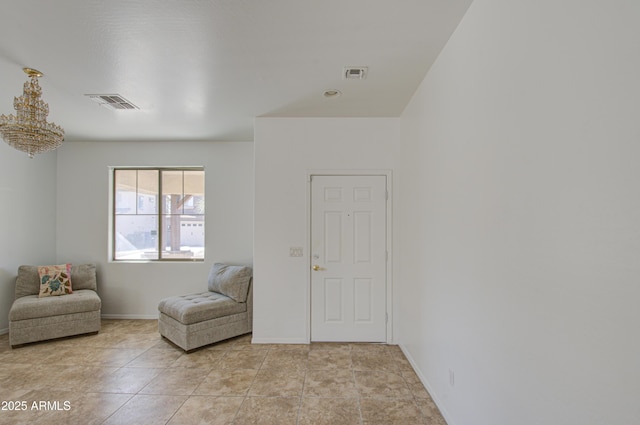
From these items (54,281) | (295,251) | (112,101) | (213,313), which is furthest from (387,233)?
(54,281)

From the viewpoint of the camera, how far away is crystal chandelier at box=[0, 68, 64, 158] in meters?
2.49

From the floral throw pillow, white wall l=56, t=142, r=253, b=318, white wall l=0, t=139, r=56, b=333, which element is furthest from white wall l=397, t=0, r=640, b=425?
white wall l=0, t=139, r=56, b=333

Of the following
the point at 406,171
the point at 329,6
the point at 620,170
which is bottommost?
the point at 620,170

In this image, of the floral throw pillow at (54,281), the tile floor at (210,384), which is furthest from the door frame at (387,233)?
the floral throw pillow at (54,281)

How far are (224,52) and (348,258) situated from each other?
2.44 metres

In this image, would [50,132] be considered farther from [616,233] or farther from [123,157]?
[616,233]

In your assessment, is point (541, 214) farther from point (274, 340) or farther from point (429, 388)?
point (274, 340)

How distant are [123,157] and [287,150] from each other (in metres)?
2.88

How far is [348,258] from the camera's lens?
3.63m

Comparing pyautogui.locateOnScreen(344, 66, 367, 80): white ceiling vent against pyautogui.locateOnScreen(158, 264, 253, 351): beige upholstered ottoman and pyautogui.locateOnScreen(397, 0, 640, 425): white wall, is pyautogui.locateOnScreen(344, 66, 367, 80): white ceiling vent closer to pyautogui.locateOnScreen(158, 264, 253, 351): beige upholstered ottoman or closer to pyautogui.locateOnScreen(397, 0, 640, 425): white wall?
pyautogui.locateOnScreen(397, 0, 640, 425): white wall

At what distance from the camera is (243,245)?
468 centimetres

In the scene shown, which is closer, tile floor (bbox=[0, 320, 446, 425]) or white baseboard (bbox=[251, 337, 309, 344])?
tile floor (bbox=[0, 320, 446, 425])

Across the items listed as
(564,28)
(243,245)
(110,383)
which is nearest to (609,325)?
(564,28)

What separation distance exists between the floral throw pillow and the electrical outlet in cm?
314
